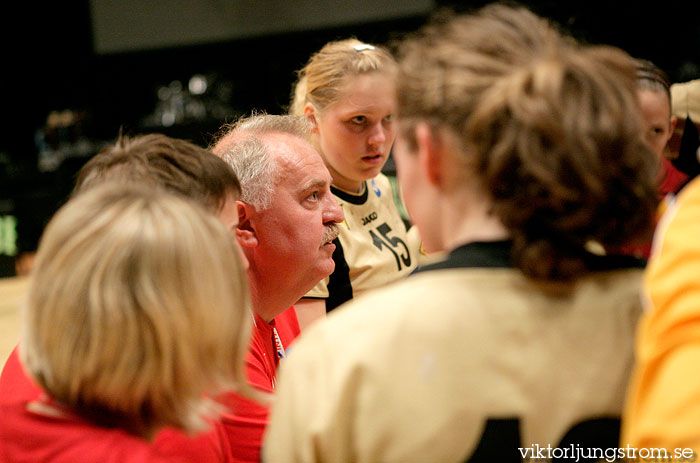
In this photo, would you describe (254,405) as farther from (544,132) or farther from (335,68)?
(335,68)

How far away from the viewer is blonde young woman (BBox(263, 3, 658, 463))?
0.84 m

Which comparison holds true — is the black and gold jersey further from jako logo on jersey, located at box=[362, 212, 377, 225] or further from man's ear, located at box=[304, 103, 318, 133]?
man's ear, located at box=[304, 103, 318, 133]

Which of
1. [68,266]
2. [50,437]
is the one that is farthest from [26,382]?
[68,266]

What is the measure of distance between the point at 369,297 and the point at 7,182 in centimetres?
771

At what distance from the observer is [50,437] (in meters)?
0.93

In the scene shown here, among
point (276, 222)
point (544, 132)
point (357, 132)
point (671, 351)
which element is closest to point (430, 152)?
point (544, 132)

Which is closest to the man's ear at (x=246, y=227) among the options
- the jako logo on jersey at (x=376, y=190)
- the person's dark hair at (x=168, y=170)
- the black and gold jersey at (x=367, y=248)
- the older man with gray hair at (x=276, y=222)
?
the older man with gray hair at (x=276, y=222)

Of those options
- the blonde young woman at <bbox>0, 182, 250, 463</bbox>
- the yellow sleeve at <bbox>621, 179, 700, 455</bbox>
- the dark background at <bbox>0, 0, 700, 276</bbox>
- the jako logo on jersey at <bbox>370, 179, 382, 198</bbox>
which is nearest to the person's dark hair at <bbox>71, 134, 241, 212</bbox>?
the blonde young woman at <bbox>0, 182, 250, 463</bbox>

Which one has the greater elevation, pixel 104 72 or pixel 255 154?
pixel 255 154

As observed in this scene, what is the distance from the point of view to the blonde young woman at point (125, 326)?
2.90ft

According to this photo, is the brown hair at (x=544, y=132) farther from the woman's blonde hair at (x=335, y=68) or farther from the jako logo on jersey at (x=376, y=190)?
the jako logo on jersey at (x=376, y=190)

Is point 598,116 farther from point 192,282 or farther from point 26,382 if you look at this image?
point 26,382

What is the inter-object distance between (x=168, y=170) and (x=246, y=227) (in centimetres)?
47

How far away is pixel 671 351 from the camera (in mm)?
780
